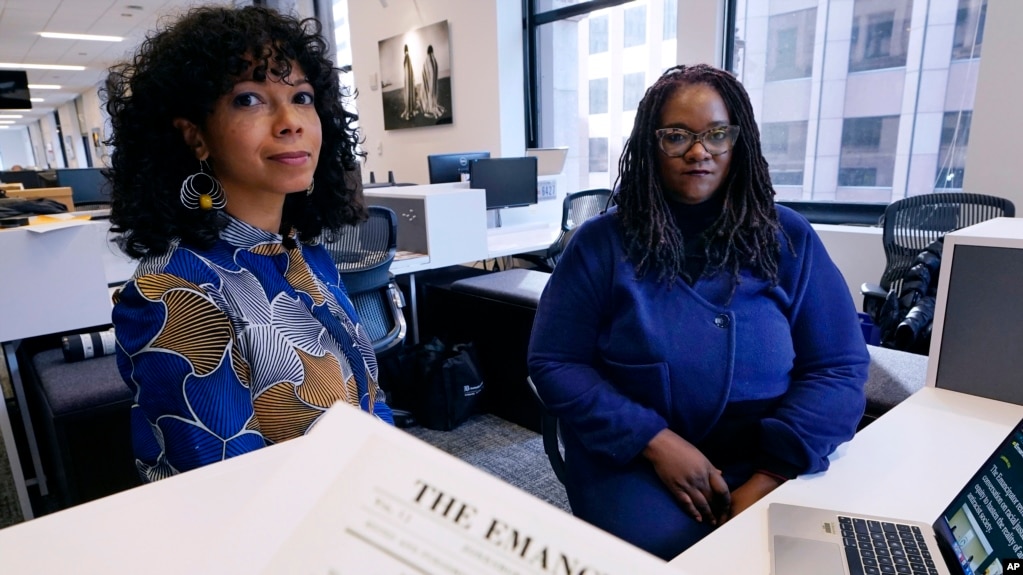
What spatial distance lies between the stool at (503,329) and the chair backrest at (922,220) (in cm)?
160

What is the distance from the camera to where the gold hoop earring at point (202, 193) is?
940 millimetres

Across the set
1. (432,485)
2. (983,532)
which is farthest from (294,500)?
(983,532)

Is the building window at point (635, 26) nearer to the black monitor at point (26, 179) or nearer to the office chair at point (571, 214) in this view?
the office chair at point (571, 214)

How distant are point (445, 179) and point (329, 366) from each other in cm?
319

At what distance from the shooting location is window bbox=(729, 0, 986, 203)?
3119mm

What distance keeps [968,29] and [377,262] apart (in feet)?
10.1

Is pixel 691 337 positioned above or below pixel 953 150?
below

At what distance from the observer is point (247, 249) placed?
3.09ft

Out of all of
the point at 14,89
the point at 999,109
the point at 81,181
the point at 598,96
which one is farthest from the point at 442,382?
the point at 14,89

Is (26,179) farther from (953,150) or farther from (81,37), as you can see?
(953,150)

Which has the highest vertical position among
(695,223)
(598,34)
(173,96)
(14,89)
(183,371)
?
(598,34)

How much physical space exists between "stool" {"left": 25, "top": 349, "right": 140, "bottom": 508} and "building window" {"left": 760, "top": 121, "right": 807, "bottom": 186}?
3467 millimetres

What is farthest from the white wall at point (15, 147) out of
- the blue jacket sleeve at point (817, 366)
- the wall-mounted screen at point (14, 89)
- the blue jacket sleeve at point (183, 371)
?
the blue jacket sleeve at point (817, 366)

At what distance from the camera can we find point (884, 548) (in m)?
0.73
